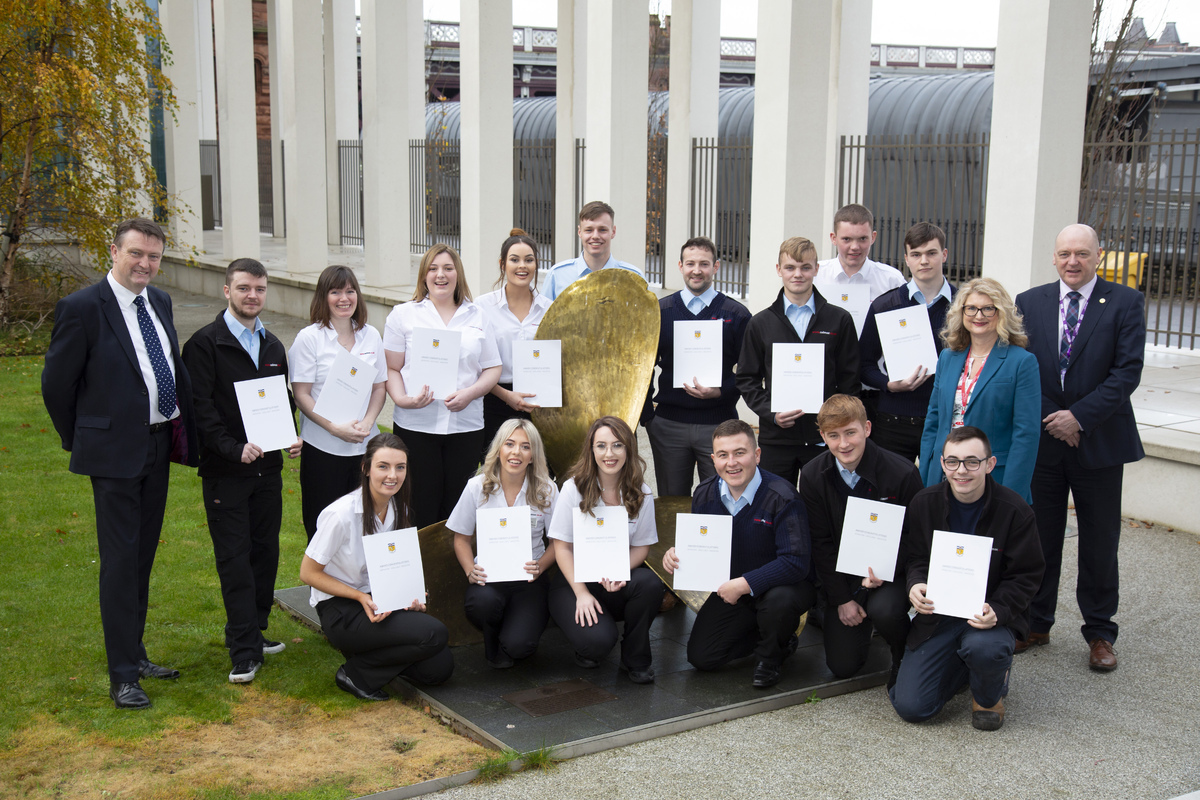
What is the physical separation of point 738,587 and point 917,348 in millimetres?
1562

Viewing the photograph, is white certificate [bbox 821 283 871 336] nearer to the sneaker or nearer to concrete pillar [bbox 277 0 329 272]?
the sneaker

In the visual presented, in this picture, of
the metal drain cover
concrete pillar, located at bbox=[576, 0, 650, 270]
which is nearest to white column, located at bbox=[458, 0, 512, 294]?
concrete pillar, located at bbox=[576, 0, 650, 270]

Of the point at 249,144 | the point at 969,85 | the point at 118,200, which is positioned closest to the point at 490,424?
the point at 118,200

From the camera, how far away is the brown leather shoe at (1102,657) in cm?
540

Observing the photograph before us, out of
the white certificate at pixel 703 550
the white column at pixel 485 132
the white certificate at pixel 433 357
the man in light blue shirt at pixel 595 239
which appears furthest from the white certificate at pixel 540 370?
the white column at pixel 485 132

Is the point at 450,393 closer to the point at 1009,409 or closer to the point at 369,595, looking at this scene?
the point at 369,595

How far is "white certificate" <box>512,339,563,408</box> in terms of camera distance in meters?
5.81

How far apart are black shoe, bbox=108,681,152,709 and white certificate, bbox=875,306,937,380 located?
3.83 metres

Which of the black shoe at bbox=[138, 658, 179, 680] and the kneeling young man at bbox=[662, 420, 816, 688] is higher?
the kneeling young man at bbox=[662, 420, 816, 688]

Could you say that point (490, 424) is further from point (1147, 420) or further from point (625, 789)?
point (1147, 420)

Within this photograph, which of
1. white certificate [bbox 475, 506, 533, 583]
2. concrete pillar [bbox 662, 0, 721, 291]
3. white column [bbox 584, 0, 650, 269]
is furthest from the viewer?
concrete pillar [bbox 662, 0, 721, 291]

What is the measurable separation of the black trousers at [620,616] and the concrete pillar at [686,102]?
11885 millimetres

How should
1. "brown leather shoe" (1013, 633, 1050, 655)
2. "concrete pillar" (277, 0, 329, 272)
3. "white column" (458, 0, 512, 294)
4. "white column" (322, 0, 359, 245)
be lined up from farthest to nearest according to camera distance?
"white column" (322, 0, 359, 245)
"concrete pillar" (277, 0, 329, 272)
"white column" (458, 0, 512, 294)
"brown leather shoe" (1013, 633, 1050, 655)

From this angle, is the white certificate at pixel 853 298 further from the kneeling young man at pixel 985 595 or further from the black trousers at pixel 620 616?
the black trousers at pixel 620 616
